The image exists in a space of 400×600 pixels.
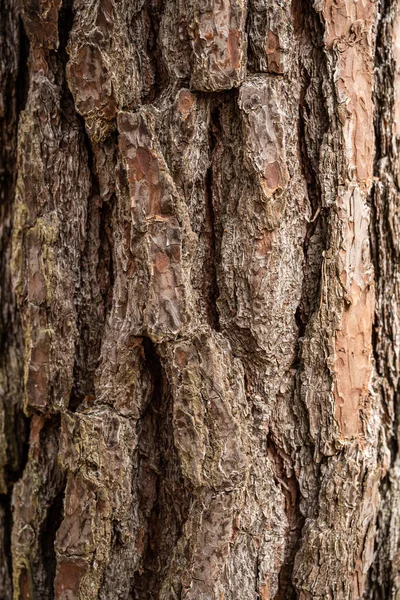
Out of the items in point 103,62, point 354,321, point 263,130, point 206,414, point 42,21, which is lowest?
point 206,414

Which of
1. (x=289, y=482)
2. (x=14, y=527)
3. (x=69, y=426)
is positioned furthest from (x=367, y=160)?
(x=14, y=527)

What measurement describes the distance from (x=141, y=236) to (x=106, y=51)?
12.3 inches

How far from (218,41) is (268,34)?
0.09m

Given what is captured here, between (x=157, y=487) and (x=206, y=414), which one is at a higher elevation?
(x=206, y=414)

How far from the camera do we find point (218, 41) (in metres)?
0.95

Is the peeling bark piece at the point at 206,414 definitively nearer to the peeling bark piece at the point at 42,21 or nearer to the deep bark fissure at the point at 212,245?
the deep bark fissure at the point at 212,245

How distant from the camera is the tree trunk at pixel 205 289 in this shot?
0.98 meters

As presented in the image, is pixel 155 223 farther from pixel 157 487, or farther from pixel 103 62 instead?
pixel 157 487

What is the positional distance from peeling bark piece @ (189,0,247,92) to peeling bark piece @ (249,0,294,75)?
0.08 feet

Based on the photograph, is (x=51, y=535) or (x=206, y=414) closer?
(x=206, y=414)

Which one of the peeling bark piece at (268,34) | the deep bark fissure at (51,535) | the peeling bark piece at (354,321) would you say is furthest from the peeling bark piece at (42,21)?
the deep bark fissure at (51,535)

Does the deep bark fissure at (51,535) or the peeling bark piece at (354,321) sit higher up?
the peeling bark piece at (354,321)

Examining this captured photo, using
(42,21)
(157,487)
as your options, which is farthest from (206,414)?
(42,21)

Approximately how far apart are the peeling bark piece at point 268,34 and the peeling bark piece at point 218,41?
24mm
